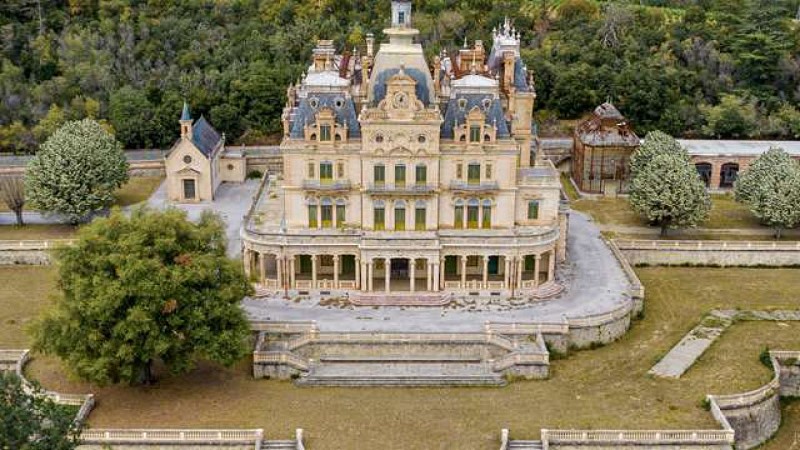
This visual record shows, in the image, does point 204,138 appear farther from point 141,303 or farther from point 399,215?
point 141,303

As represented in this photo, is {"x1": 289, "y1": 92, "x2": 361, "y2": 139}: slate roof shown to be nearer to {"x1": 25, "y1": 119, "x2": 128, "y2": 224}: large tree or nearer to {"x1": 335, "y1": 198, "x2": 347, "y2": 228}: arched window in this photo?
{"x1": 335, "y1": 198, "x2": 347, "y2": 228}: arched window

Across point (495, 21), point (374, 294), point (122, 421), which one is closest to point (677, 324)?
point (374, 294)

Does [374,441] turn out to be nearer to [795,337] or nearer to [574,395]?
[574,395]

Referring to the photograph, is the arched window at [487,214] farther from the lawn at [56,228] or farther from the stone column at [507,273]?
the lawn at [56,228]

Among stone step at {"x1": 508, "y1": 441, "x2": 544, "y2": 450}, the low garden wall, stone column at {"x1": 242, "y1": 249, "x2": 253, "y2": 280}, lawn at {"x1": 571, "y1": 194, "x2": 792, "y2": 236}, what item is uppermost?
stone column at {"x1": 242, "y1": 249, "x2": 253, "y2": 280}

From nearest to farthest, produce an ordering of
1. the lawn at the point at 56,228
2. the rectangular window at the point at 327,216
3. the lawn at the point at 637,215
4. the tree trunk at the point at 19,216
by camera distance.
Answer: the rectangular window at the point at 327,216 → the lawn at the point at 56,228 → the tree trunk at the point at 19,216 → the lawn at the point at 637,215

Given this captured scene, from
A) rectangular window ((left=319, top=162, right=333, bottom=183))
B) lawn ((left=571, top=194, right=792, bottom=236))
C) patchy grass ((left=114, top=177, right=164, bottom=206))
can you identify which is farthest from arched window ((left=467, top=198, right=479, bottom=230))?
patchy grass ((left=114, top=177, right=164, bottom=206))

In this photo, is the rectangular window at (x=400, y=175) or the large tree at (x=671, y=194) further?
the large tree at (x=671, y=194)

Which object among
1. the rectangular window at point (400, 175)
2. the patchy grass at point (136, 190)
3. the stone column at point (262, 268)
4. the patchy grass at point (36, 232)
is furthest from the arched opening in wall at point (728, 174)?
the patchy grass at point (36, 232)
